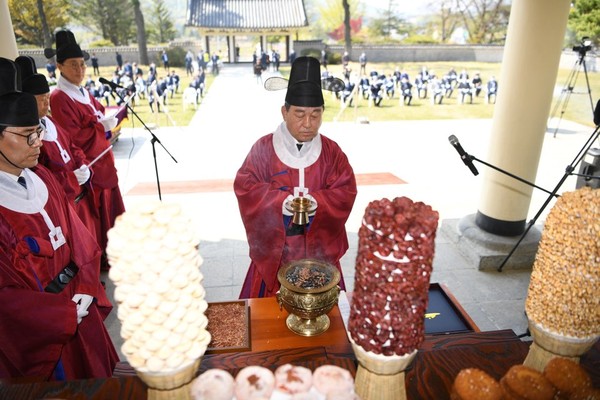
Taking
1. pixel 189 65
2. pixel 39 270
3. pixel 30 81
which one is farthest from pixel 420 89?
pixel 39 270

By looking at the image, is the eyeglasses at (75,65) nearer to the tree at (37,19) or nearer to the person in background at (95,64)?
the tree at (37,19)

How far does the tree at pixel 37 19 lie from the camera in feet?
59.8

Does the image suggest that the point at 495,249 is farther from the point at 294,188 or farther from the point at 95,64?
the point at 95,64

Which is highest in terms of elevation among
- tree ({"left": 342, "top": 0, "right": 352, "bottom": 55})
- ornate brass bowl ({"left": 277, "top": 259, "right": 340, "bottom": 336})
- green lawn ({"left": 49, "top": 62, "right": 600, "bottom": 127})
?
tree ({"left": 342, "top": 0, "right": 352, "bottom": 55})

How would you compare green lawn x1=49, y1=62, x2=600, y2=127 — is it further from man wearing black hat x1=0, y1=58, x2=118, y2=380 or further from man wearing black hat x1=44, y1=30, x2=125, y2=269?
man wearing black hat x1=0, y1=58, x2=118, y2=380

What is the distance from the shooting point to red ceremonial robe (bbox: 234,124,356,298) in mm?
2945

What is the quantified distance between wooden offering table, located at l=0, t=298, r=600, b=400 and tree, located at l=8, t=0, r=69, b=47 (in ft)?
70.0

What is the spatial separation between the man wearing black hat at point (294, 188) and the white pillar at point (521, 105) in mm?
2609

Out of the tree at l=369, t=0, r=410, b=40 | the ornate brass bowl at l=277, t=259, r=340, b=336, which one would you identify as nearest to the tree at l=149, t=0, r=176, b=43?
the tree at l=369, t=0, r=410, b=40

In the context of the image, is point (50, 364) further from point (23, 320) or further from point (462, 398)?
point (462, 398)

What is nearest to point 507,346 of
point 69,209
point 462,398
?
point 462,398

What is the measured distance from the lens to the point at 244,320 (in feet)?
7.48

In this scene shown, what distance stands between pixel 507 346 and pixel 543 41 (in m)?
3.96

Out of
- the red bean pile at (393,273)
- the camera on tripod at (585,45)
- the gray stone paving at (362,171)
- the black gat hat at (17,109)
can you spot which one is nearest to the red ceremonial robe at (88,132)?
A: the gray stone paving at (362,171)
